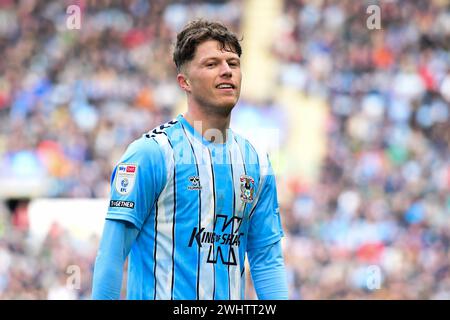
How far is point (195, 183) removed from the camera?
4.11 m

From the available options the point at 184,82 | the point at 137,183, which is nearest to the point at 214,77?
the point at 184,82

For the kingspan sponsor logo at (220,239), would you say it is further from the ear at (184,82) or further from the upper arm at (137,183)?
the ear at (184,82)

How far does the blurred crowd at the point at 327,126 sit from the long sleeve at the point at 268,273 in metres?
7.20

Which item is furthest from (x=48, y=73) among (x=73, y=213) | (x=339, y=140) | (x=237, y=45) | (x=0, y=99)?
(x=237, y=45)

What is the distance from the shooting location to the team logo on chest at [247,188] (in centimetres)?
425

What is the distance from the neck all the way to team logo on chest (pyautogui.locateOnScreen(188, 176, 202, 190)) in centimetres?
24

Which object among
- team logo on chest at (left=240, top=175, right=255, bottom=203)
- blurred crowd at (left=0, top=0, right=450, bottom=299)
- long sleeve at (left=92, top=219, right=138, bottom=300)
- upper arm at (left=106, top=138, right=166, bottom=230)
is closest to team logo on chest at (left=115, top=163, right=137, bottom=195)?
upper arm at (left=106, top=138, right=166, bottom=230)

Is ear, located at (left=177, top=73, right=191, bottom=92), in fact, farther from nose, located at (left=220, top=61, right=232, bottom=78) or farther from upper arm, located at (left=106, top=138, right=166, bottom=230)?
upper arm, located at (left=106, top=138, right=166, bottom=230)

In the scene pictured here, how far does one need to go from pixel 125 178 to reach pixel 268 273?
84 centimetres

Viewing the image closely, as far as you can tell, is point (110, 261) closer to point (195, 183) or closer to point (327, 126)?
point (195, 183)

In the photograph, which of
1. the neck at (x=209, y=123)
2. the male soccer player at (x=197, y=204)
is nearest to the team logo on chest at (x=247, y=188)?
the male soccer player at (x=197, y=204)

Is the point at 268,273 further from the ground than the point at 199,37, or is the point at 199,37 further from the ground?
the point at 199,37

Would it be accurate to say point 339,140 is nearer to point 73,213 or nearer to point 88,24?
point 73,213
